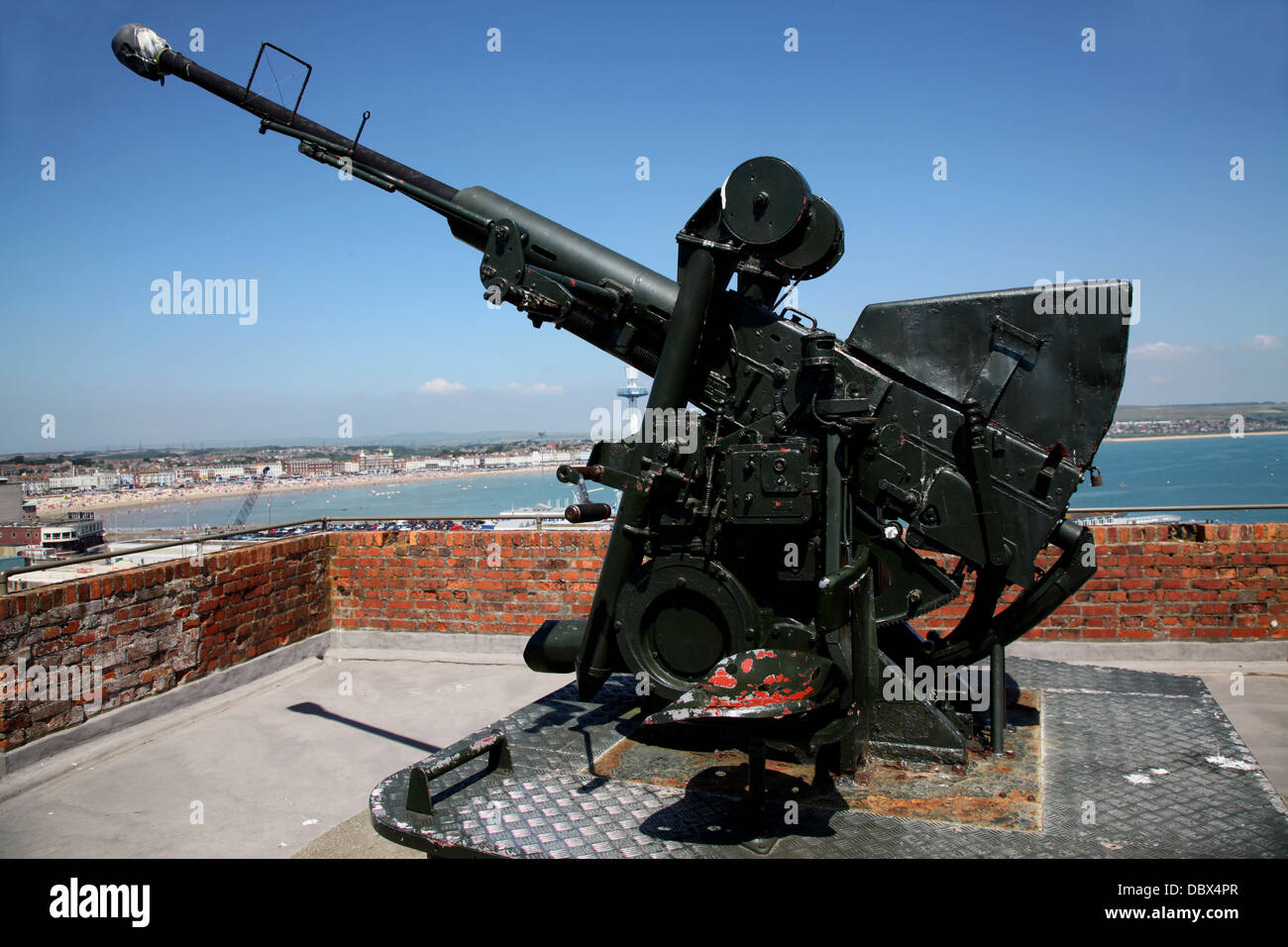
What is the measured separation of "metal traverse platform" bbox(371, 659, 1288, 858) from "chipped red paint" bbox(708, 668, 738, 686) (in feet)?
2.19

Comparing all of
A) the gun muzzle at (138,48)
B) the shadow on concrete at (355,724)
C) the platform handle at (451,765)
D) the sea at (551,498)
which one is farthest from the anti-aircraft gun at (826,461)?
the sea at (551,498)

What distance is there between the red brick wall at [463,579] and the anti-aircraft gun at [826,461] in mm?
4161

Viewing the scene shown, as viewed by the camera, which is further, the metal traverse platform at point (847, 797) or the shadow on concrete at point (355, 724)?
the shadow on concrete at point (355, 724)

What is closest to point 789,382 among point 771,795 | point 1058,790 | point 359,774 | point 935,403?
point 935,403

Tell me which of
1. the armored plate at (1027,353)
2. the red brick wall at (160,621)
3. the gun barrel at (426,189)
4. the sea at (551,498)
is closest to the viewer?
the armored plate at (1027,353)

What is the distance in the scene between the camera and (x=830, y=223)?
4.42 metres

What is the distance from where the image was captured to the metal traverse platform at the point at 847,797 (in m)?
3.49

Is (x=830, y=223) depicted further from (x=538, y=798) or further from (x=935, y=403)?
(x=538, y=798)

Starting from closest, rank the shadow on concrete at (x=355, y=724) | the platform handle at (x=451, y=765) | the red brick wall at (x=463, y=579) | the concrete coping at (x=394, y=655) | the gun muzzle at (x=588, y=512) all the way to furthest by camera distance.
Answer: the platform handle at (x=451, y=765) → the gun muzzle at (x=588, y=512) → the concrete coping at (x=394, y=655) → the shadow on concrete at (x=355, y=724) → the red brick wall at (x=463, y=579)

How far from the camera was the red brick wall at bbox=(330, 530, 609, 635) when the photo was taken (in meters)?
9.05

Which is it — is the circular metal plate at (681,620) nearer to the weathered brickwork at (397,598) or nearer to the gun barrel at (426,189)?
the gun barrel at (426,189)

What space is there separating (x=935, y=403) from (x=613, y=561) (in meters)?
1.90

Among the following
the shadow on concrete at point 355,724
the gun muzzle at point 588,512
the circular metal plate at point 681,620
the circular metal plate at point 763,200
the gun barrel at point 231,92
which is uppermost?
the gun barrel at point 231,92
